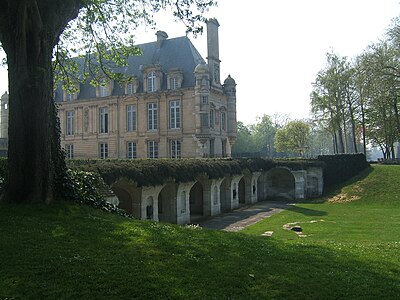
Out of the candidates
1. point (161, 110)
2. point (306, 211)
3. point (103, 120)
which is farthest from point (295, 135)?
point (306, 211)

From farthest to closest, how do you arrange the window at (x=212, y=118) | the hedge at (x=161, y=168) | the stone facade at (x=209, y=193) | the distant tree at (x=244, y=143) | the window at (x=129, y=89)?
the distant tree at (x=244, y=143)
the window at (x=129, y=89)
the window at (x=212, y=118)
the stone facade at (x=209, y=193)
the hedge at (x=161, y=168)

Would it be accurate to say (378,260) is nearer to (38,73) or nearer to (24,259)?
(24,259)

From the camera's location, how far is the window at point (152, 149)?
3831 centimetres

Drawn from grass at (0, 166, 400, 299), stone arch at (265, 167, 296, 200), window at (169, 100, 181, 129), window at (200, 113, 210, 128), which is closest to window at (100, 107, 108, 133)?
window at (169, 100, 181, 129)

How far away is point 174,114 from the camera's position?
123 feet

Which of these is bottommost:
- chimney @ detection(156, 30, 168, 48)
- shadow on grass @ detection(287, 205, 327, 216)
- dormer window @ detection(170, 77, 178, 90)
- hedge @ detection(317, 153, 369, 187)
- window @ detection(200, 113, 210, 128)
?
shadow on grass @ detection(287, 205, 327, 216)

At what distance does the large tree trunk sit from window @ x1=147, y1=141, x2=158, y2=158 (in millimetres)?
28456

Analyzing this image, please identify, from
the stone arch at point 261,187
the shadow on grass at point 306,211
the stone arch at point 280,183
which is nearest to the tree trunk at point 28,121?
the shadow on grass at point 306,211

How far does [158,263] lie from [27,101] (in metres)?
5.27

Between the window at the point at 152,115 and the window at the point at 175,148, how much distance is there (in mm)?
Result: 2265

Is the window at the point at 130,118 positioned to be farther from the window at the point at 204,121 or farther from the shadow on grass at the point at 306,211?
the shadow on grass at the point at 306,211

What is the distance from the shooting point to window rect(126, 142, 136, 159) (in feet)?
129

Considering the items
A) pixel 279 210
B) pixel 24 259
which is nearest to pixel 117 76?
pixel 24 259

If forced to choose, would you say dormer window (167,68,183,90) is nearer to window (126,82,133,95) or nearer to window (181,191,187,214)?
window (126,82,133,95)
